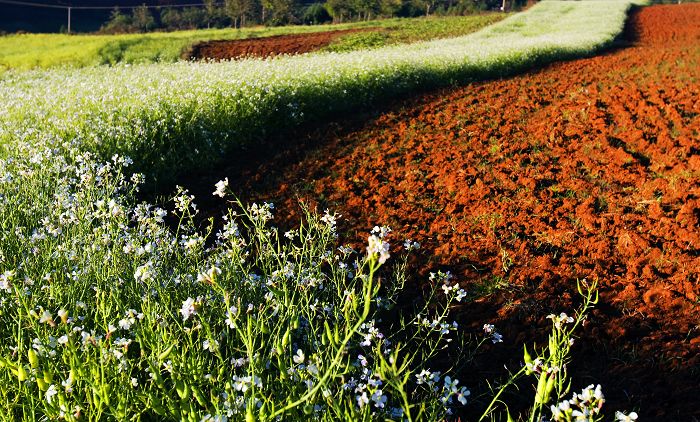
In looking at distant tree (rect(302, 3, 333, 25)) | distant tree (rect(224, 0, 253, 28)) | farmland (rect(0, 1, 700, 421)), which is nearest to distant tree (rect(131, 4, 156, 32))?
distant tree (rect(224, 0, 253, 28))

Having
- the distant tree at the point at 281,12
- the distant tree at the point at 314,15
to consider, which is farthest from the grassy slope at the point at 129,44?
the distant tree at the point at 314,15

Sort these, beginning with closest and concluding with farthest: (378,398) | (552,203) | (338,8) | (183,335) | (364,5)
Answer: (378,398) < (183,335) < (552,203) < (338,8) < (364,5)

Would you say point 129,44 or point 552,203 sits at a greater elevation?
point 129,44

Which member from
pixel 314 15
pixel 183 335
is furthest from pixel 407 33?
pixel 183 335

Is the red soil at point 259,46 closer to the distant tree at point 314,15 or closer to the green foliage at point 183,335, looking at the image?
the distant tree at point 314,15

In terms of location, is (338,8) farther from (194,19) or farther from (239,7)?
(194,19)

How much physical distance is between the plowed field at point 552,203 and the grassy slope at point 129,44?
16.1 meters

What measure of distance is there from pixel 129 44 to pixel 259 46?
21.5 ft

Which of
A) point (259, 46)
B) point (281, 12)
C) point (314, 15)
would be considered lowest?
point (259, 46)

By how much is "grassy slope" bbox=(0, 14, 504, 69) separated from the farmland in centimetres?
1210

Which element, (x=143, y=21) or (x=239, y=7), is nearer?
(x=239, y=7)

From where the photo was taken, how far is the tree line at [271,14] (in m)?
47.7

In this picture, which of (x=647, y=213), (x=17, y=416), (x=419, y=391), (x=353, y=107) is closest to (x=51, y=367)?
(x=17, y=416)

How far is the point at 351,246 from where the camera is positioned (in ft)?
17.5
